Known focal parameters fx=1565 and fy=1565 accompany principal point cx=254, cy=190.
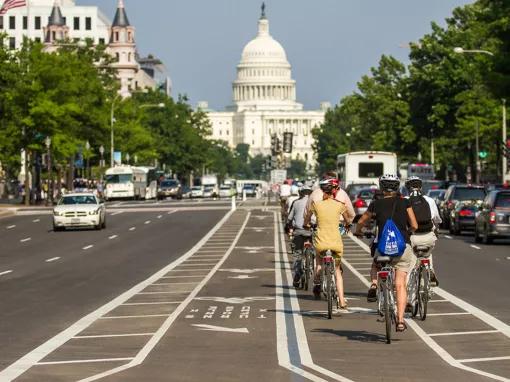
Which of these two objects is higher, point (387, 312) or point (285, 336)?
point (387, 312)

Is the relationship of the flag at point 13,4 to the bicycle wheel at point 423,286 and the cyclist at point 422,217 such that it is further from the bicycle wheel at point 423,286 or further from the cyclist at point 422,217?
the bicycle wheel at point 423,286

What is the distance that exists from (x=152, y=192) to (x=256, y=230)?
6969 cm

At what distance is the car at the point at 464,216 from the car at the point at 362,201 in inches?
114

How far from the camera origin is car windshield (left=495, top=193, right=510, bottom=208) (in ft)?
141

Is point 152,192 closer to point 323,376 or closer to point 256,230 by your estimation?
point 256,230

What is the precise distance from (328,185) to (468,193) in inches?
1301

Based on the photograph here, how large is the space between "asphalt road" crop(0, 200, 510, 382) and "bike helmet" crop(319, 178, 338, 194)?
159 centimetres

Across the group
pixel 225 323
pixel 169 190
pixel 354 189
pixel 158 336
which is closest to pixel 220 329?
pixel 225 323

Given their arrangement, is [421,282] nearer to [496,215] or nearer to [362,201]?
[496,215]

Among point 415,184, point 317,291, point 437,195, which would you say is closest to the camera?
point 415,184

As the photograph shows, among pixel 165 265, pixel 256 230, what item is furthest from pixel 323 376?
pixel 256 230

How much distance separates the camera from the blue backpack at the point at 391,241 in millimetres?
16453

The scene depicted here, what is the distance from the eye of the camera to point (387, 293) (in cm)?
1602

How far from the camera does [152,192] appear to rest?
124688mm
